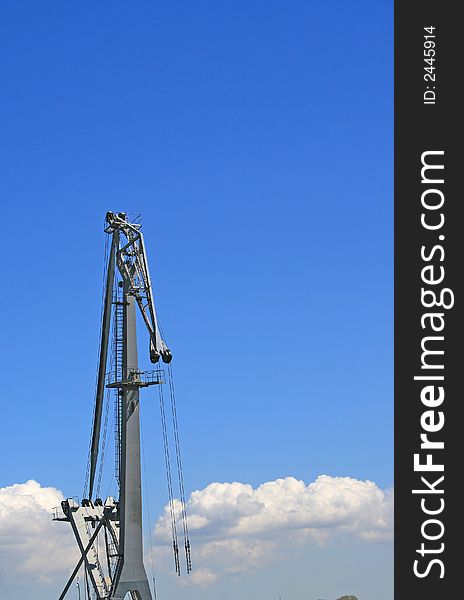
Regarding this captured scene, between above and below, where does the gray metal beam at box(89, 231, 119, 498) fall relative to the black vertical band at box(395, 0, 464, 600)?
above

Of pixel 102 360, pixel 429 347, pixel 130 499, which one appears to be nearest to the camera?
pixel 429 347

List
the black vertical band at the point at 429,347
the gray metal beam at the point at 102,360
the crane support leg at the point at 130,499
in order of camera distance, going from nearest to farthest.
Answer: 1. the black vertical band at the point at 429,347
2. the crane support leg at the point at 130,499
3. the gray metal beam at the point at 102,360

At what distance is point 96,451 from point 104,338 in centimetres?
861

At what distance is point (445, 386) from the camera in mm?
40000

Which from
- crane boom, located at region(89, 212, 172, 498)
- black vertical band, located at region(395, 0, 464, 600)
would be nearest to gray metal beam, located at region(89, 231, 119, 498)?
crane boom, located at region(89, 212, 172, 498)

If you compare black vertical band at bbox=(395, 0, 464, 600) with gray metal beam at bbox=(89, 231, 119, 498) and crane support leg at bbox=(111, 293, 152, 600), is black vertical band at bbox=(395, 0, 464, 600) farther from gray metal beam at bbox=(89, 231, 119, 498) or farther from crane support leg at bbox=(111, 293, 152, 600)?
gray metal beam at bbox=(89, 231, 119, 498)

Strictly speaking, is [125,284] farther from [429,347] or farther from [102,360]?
[429,347]

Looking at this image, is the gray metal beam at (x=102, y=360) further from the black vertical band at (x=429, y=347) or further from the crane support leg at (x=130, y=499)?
the black vertical band at (x=429, y=347)

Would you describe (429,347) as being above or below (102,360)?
below

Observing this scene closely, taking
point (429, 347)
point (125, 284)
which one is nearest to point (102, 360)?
point (125, 284)

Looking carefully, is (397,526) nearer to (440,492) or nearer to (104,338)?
(440,492)

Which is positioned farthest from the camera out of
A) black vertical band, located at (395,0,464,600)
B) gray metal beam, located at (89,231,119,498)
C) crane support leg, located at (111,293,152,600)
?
gray metal beam, located at (89,231,119,498)

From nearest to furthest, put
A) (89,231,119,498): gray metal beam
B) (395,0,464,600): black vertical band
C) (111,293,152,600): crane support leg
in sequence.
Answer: (395,0,464,600): black vertical band
(111,293,152,600): crane support leg
(89,231,119,498): gray metal beam

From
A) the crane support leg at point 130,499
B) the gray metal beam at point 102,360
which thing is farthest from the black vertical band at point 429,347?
the gray metal beam at point 102,360
